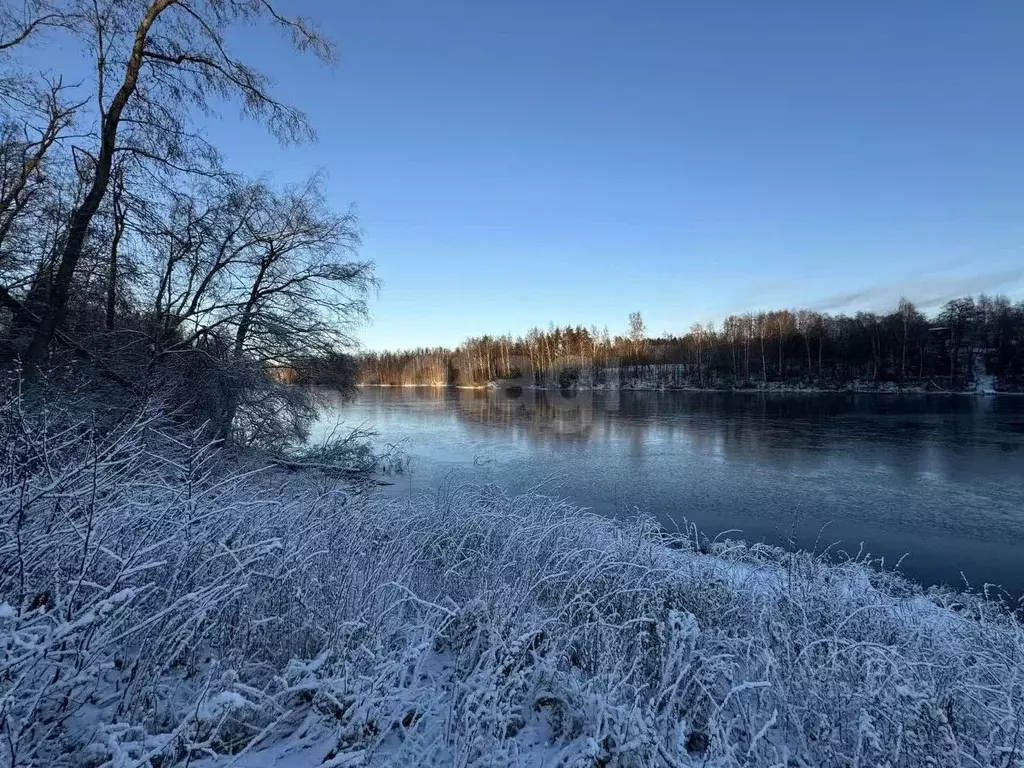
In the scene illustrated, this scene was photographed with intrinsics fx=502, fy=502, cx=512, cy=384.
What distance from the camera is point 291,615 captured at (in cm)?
293

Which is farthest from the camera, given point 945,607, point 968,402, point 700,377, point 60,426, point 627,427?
point 700,377

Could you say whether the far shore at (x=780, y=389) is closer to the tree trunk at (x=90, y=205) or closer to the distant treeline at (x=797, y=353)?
the distant treeline at (x=797, y=353)

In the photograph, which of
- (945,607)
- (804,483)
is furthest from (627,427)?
(945,607)

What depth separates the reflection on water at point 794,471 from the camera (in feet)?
33.9

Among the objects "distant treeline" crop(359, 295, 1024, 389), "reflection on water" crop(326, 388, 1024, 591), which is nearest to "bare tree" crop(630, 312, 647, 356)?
"distant treeline" crop(359, 295, 1024, 389)

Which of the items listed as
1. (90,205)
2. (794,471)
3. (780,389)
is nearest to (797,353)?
(780,389)

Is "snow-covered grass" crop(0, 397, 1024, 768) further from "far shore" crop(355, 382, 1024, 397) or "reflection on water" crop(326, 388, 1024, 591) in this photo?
"far shore" crop(355, 382, 1024, 397)

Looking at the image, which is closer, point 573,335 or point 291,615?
point 291,615

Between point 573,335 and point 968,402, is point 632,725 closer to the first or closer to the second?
point 968,402

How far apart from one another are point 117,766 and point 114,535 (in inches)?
69.6

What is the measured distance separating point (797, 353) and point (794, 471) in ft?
168

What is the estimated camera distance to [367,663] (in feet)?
9.03

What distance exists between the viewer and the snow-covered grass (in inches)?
76.5

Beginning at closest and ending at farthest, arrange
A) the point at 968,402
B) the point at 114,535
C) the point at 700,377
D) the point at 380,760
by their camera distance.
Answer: the point at 380,760
the point at 114,535
the point at 968,402
the point at 700,377
